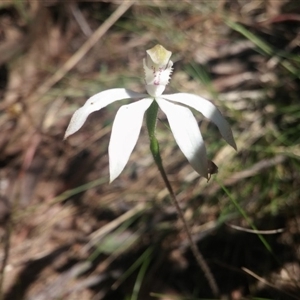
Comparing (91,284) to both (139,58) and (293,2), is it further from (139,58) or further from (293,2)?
(293,2)

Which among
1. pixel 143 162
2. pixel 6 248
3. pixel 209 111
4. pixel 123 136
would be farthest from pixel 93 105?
pixel 143 162

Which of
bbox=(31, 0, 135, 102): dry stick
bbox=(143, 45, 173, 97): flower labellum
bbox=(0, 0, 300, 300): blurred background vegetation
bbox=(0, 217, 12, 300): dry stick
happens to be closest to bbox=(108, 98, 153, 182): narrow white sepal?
bbox=(143, 45, 173, 97): flower labellum

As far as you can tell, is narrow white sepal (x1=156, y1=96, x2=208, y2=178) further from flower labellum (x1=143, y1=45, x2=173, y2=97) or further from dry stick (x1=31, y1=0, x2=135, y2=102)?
dry stick (x1=31, y1=0, x2=135, y2=102)

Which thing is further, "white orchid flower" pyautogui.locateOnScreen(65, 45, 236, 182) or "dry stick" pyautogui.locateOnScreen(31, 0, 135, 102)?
"dry stick" pyautogui.locateOnScreen(31, 0, 135, 102)

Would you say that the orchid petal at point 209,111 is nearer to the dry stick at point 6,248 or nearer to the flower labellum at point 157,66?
the flower labellum at point 157,66

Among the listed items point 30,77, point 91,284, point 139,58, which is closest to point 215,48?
point 139,58
